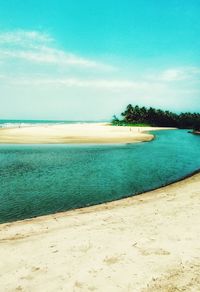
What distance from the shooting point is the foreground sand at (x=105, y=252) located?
8664mm

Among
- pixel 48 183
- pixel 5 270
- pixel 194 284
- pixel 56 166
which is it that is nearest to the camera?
pixel 194 284

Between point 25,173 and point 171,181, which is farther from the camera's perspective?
point 25,173

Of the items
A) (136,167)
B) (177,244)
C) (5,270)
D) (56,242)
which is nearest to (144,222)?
(177,244)

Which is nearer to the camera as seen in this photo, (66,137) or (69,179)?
(69,179)

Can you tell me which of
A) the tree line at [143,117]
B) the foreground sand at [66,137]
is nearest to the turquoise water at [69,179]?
the foreground sand at [66,137]

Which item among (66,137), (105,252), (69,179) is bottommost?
(69,179)

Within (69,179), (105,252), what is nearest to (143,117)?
(69,179)

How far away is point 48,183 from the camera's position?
24953 mm

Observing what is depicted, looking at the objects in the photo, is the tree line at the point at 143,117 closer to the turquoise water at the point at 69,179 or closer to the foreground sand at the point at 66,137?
the foreground sand at the point at 66,137

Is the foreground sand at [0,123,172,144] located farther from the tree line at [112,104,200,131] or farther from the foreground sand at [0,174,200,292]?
the tree line at [112,104,200,131]

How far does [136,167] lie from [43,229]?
2145cm

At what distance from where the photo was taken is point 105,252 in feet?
34.6

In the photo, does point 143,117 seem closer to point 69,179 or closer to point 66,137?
point 66,137

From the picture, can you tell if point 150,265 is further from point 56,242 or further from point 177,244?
point 56,242
